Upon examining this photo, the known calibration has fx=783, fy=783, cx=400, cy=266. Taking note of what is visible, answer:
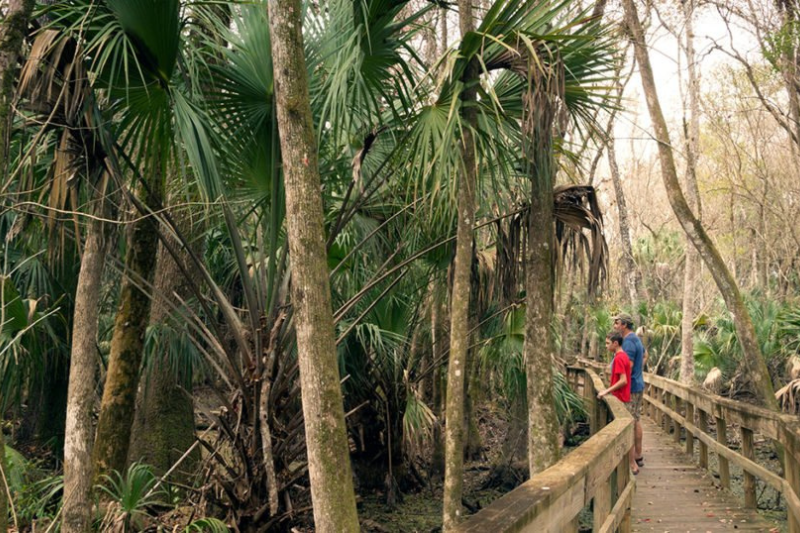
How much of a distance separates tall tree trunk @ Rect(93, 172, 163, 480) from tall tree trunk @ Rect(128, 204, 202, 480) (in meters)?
0.66

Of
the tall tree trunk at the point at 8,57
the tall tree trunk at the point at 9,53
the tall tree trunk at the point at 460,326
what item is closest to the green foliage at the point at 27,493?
the tall tree trunk at the point at 8,57

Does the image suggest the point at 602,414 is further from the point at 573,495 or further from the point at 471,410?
the point at 573,495

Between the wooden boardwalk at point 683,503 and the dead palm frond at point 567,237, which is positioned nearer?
the wooden boardwalk at point 683,503

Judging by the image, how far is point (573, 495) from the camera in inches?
134

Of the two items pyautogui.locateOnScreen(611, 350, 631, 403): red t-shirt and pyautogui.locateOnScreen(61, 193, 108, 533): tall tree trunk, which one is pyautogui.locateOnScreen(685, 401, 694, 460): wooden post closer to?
pyautogui.locateOnScreen(611, 350, 631, 403): red t-shirt

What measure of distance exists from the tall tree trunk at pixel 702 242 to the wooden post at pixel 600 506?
680 cm

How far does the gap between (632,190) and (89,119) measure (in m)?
36.3

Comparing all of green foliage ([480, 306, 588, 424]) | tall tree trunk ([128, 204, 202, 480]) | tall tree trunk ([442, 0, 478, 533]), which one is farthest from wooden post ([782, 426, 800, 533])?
tall tree trunk ([128, 204, 202, 480])

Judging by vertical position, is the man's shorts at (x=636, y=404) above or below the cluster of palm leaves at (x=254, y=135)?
below

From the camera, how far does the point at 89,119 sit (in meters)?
5.07

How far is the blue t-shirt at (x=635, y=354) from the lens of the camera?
873cm

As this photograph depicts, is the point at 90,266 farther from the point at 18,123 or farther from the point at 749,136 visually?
the point at 749,136

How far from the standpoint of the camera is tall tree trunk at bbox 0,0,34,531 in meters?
4.66

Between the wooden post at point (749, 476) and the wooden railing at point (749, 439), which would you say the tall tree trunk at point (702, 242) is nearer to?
the wooden railing at point (749, 439)
